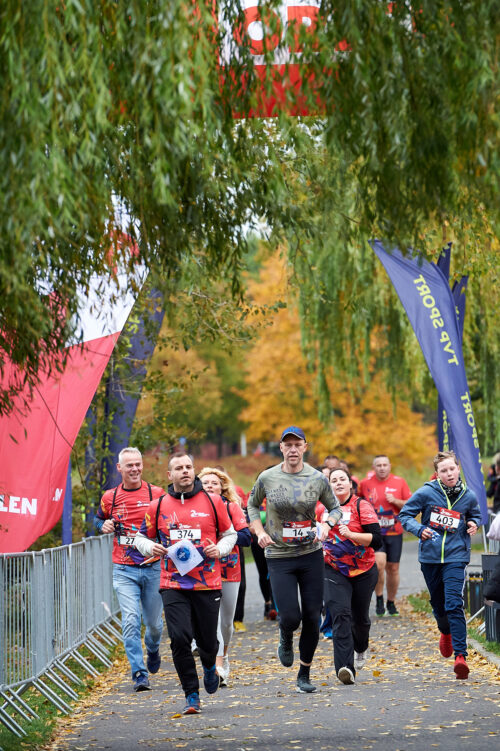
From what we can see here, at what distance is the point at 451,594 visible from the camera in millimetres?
11023

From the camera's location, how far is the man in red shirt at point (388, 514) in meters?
17.3

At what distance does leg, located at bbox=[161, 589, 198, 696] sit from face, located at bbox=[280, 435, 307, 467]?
55.0 inches

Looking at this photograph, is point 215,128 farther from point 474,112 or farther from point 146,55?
point 474,112

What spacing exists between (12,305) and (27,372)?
4.18 feet

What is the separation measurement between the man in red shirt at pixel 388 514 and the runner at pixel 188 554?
24.3 feet

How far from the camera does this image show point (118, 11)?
679cm

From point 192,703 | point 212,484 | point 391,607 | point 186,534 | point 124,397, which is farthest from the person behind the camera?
point 124,397

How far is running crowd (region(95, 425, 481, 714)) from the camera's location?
9.85m

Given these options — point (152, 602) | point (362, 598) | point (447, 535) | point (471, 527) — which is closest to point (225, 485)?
point (152, 602)

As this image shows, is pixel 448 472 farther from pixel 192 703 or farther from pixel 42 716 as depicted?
pixel 42 716

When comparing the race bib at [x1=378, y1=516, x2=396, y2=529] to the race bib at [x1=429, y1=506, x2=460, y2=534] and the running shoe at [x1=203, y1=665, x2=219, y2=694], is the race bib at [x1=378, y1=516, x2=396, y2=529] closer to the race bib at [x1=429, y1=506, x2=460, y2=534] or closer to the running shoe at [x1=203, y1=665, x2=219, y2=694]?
the race bib at [x1=429, y1=506, x2=460, y2=534]

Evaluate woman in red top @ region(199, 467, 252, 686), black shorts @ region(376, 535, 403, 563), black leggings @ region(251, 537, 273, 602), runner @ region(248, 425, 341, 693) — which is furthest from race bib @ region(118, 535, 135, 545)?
black shorts @ region(376, 535, 403, 563)

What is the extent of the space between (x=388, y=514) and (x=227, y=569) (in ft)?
18.3

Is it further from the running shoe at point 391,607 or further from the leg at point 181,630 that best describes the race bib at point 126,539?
the running shoe at point 391,607
